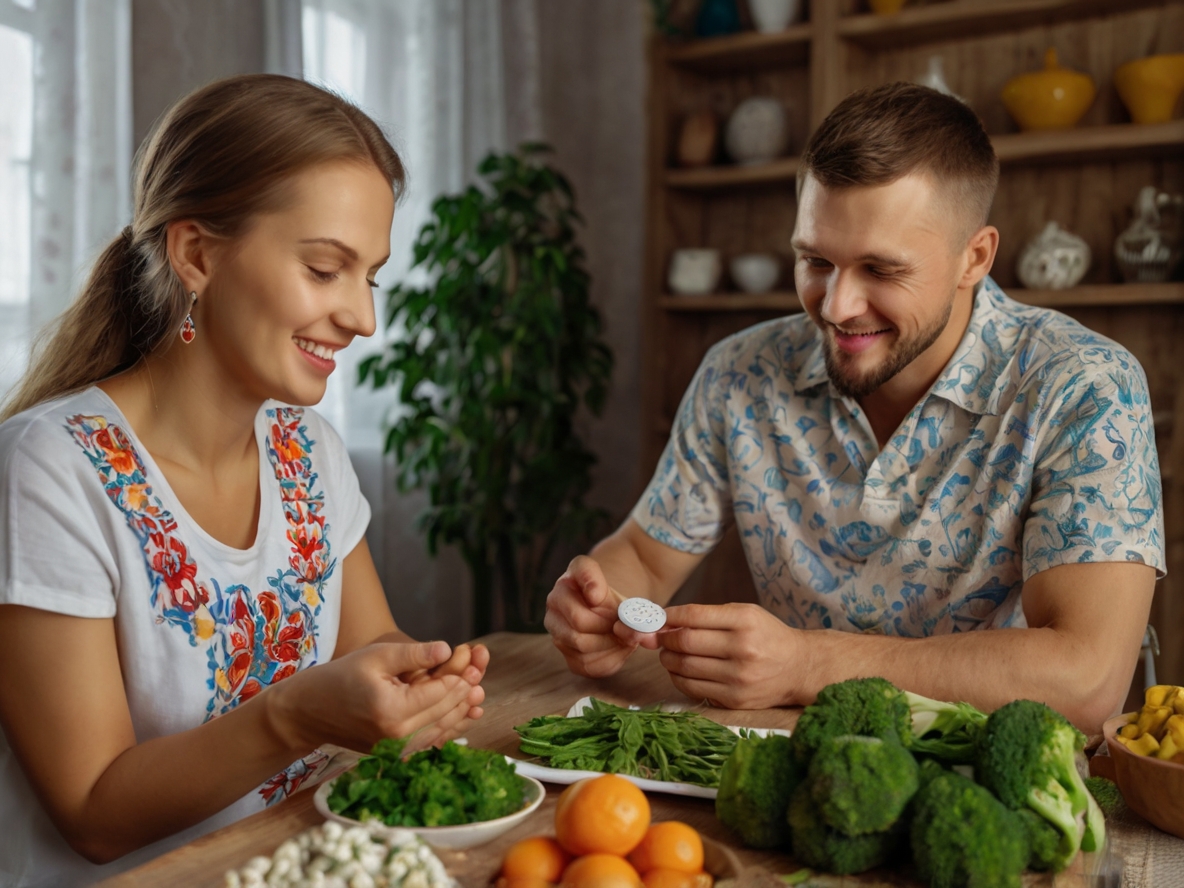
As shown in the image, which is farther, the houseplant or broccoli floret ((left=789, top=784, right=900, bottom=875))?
the houseplant

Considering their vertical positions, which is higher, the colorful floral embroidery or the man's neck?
the man's neck

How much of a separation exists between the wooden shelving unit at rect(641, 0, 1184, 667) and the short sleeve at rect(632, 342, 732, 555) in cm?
153

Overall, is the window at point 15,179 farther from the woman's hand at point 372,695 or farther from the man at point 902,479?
the woman's hand at point 372,695

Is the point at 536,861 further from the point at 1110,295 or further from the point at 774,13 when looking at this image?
the point at 774,13

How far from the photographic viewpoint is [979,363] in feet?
5.83

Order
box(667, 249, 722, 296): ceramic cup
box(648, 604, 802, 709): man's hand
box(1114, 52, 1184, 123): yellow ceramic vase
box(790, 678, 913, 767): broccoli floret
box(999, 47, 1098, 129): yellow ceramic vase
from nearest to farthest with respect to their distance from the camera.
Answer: box(790, 678, 913, 767): broccoli floret → box(648, 604, 802, 709): man's hand → box(1114, 52, 1184, 123): yellow ceramic vase → box(999, 47, 1098, 129): yellow ceramic vase → box(667, 249, 722, 296): ceramic cup

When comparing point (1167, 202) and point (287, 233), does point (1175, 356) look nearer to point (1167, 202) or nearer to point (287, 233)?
point (1167, 202)

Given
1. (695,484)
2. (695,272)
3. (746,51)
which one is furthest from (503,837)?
(746,51)

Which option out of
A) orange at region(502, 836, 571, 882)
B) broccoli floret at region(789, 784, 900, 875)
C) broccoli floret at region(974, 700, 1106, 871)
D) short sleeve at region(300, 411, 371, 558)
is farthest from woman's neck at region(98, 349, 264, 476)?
broccoli floret at region(974, 700, 1106, 871)

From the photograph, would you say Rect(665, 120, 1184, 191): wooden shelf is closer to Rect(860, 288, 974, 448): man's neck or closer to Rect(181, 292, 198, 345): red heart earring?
Rect(860, 288, 974, 448): man's neck

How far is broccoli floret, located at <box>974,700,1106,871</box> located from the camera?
2.84 ft

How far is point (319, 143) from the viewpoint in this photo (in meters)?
1.31

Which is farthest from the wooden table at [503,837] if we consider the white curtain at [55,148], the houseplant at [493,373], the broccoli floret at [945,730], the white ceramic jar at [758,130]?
the white ceramic jar at [758,130]

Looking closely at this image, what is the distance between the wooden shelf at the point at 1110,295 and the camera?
9.50 feet
